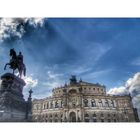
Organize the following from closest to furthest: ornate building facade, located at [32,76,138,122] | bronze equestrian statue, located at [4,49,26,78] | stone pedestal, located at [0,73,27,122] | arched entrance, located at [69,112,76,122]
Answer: stone pedestal, located at [0,73,27,122], bronze equestrian statue, located at [4,49,26,78], ornate building facade, located at [32,76,138,122], arched entrance, located at [69,112,76,122]

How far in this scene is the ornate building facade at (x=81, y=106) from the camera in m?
18.5

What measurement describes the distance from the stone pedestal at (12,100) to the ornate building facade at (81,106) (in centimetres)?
1000

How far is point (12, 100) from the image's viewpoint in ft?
26.2

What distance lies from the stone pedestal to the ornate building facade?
9998 millimetres

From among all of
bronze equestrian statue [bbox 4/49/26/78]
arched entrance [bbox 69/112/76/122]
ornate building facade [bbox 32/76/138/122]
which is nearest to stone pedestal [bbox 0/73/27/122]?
bronze equestrian statue [bbox 4/49/26/78]

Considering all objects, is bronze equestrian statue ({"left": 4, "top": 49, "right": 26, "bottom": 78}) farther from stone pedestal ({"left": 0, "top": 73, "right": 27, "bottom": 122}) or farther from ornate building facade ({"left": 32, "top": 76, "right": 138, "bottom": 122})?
ornate building facade ({"left": 32, "top": 76, "right": 138, "bottom": 122})

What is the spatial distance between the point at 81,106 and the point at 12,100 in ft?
38.8

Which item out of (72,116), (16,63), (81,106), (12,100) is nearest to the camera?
(12,100)

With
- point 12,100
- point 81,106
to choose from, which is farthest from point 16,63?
point 81,106

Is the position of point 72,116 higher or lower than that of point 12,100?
higher

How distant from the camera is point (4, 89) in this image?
8.24m

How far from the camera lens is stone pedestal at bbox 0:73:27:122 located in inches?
299

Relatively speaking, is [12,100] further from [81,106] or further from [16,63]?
[81,106]

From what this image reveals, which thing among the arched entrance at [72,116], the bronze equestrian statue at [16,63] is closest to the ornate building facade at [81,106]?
the arched entrance at [72,116]
